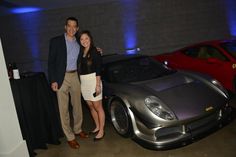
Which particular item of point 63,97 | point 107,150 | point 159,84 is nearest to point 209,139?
point 159,84

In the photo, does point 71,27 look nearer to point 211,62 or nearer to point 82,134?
point 82,134

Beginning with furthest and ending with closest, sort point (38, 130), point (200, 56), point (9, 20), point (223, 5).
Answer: point (9, 20), point (223, 5), point (200, 56), point (38, 130)

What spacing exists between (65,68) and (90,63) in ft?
1.06

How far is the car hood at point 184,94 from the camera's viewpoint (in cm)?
313

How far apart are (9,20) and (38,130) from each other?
6.14 meters

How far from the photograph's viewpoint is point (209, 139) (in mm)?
3428

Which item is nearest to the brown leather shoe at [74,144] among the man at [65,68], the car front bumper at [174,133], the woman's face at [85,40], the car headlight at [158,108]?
the man at [65,68]

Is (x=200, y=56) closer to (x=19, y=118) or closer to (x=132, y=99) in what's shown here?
(x=132, y=99)

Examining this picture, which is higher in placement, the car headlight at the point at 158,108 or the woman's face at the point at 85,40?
Answer: the woman's face at the point at 85,40

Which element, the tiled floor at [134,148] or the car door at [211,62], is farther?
the car door at [211,62]

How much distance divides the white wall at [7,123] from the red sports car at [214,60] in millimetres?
3292

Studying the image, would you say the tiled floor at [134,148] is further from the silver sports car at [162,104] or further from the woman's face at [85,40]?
the woman's face at [85,40]

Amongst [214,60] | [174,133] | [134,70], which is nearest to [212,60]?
[214,60]

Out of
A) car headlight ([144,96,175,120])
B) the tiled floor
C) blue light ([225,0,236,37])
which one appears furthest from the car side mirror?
blue light ([225,0,236,37])
